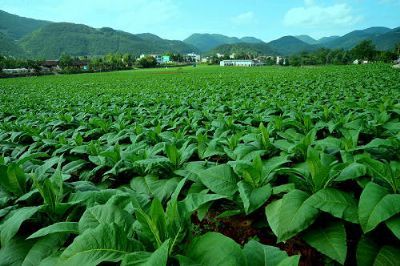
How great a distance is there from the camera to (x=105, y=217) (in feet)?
6.66

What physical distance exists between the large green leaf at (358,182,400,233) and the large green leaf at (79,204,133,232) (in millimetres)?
1558

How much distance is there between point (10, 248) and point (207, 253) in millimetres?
1567

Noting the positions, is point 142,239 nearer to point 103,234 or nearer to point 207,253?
point 103,234

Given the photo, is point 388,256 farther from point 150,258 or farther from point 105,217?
point 105,217

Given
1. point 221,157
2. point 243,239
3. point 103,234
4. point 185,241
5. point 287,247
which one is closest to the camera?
point 103,234

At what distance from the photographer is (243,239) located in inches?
97.4

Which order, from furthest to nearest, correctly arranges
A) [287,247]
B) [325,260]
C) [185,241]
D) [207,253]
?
[287,247]
[325,260]
[185,241]
[207,253]

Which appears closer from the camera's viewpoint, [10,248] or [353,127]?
[10,248]

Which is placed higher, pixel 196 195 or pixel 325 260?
pixel 196 195

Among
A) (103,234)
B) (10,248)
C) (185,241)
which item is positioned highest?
(103,234)

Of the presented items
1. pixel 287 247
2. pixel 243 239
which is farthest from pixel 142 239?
pixel 287 247

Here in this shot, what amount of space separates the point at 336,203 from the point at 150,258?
1.37 metres

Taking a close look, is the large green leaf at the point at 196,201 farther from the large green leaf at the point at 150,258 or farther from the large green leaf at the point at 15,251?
the large green leaf at the point at 15,251

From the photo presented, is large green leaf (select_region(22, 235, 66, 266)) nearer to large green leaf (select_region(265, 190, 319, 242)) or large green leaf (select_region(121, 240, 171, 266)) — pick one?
large green leaf (select_region(121, 240, 171, 266))
